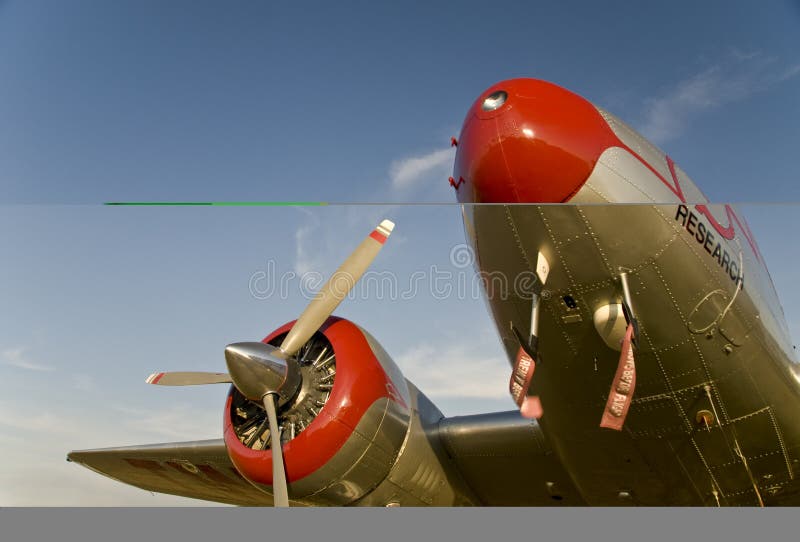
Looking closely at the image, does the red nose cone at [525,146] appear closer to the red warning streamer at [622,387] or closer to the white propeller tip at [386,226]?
the red warning streamer at [622,387]

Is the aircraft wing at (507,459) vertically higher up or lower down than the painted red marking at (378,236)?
higher up

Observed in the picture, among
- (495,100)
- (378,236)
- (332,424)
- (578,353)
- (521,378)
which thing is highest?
(495,100)

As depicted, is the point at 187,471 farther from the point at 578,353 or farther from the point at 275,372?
the point at 578,353

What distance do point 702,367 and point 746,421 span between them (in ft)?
2.85

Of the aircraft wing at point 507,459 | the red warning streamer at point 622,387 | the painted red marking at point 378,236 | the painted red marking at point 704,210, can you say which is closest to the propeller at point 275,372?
the aircraft wing at point 507,459

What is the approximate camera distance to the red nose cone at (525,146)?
13.0 ft

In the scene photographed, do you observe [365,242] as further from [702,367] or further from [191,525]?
[702,367]

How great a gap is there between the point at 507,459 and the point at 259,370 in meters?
3.58

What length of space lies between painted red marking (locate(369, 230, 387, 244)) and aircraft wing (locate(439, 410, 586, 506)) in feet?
21.5

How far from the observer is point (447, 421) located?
899cm

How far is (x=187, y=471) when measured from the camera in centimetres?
975

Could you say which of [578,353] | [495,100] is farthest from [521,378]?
[495,100]

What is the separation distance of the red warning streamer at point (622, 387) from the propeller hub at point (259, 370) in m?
3.64

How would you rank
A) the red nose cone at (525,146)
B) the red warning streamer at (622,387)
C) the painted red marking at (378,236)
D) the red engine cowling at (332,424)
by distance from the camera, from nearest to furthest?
the painted red marking at (378,236) < the red nose cone at (525,146) < the red warning streamer at (622,387) < the red engine cowling at (332,424)
